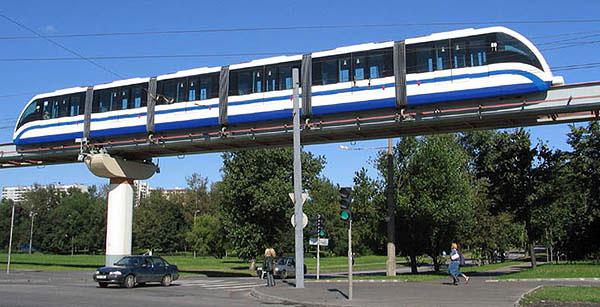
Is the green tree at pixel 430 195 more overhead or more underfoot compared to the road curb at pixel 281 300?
more overhead

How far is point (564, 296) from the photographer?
14852mm

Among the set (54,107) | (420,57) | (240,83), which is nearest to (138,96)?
(54,107)

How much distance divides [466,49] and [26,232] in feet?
414

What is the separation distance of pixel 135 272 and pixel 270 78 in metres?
11.0

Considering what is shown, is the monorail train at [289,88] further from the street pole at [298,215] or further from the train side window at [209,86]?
the street pole at [298,215]

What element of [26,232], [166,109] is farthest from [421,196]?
[26,232]

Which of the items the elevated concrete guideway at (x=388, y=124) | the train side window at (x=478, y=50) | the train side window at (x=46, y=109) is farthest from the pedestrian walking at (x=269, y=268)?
the train side window at (x=46, y=109)

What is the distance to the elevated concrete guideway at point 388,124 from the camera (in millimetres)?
23562

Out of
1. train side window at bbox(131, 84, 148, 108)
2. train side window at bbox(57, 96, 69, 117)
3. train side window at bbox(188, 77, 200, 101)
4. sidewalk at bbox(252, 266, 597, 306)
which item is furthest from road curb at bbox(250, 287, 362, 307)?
train side window at bbox(57, 96, 69, 117)

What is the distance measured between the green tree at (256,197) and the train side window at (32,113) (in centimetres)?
1622

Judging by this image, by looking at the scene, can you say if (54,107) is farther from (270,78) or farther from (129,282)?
(129,282)

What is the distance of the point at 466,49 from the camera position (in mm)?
23516

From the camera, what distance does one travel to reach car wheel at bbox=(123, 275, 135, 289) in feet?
76.2

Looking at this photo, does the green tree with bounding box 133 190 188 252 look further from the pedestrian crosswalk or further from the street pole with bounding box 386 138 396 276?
the street pole with bounding box 386 138 396 276
